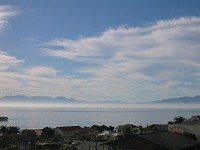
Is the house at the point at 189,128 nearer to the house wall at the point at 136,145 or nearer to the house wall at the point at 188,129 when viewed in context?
the house wall at the point at 188,129

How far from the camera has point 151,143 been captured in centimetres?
4378

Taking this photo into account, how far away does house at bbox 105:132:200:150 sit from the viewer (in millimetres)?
43594

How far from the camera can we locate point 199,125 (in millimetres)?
Answer: 84250

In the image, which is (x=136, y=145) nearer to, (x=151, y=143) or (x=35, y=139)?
(x=151, y=143)

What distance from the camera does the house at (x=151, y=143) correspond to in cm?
4359

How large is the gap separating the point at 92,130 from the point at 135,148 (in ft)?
253

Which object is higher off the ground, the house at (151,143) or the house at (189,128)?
the house at (189,128)

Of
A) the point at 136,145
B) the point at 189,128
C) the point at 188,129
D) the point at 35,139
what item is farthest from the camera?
the point at 189,128

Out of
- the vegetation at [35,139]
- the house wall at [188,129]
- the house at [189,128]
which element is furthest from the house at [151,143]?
the house at [189,128]

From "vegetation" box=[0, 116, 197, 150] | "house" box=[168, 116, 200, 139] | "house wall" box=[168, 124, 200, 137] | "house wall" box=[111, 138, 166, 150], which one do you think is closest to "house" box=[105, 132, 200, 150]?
"house wall" box=[111, 138, 166, 150]

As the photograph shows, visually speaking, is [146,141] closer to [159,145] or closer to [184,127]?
[159,145]

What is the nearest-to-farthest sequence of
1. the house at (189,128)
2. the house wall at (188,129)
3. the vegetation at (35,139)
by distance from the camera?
the vegetation at (35,139) < the house wall at (188,129) < the house at (189,128)

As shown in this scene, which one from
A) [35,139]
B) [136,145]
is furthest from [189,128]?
[136,145]

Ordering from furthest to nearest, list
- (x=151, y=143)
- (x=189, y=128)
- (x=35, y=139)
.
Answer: (x=189, y=128)
(x=35, y=139)
(x=151, y=143)
